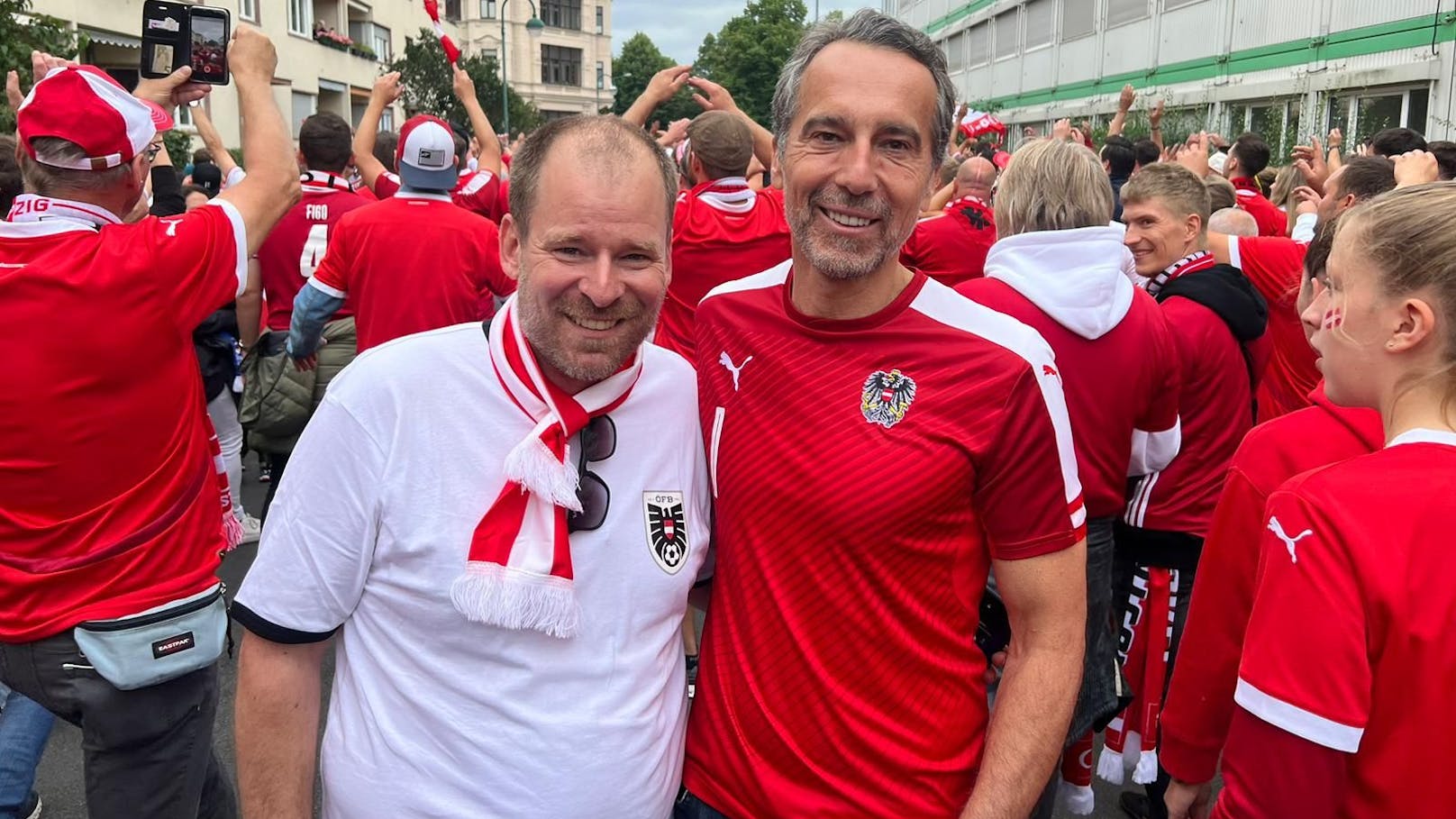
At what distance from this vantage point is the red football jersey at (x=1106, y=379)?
11.0 feet

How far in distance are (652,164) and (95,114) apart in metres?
1.74

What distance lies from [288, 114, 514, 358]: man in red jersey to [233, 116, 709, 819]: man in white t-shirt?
3.32 m

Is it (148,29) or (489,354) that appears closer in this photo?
(489,354)

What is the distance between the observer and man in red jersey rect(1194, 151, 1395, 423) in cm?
449

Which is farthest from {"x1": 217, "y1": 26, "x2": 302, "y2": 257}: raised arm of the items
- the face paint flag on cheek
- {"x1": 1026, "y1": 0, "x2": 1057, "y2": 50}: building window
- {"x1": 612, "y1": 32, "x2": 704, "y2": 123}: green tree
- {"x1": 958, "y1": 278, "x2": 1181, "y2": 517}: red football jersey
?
{"x1": 612, "y1": 32, "x2": 704, "y2": 123}: green tree

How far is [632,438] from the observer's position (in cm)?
197

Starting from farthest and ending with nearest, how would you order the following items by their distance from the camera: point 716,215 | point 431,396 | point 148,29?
1. point 716,215
2. point 148,29
3. point 431,396

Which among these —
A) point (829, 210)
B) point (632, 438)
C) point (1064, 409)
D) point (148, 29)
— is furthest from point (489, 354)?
point (148, 29)

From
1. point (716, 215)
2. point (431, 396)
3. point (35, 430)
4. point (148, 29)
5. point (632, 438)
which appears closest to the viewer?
point (431, 396)

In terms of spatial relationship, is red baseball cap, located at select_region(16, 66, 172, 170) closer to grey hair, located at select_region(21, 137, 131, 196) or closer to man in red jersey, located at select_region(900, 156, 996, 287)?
grey hair, located at select_region(21, 137, 131, 196)

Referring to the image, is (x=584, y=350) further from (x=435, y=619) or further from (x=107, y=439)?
(x=107, y=439)

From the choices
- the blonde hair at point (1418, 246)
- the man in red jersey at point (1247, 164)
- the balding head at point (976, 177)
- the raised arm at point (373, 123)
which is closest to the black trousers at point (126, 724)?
the blonde hair at point (1418, 246)

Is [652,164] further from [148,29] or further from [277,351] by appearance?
[277,351]

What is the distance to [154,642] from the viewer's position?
2.77 m
